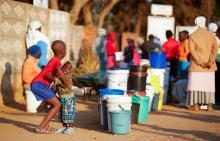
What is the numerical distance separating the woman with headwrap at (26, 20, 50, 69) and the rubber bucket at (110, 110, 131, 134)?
4.38 meters

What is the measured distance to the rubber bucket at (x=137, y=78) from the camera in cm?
1077

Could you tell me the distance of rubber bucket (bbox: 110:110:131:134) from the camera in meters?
8.59

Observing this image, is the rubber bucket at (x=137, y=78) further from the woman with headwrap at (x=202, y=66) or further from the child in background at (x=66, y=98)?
the child in background at (x=66, y=98)

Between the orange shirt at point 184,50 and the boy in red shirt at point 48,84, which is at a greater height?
the orange shirt at point 184,50

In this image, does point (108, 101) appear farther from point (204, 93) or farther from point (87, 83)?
point (87, 83)

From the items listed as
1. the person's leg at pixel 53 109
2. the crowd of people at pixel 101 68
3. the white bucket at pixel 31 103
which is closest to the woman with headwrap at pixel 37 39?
the crowd of people at pixel 101 68

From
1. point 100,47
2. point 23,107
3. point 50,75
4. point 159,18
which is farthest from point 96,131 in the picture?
point 159,18

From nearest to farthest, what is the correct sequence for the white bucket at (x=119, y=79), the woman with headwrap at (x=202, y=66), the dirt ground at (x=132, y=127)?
the dirt ground at (x=132, y=127) < the white bucket at (x=119, y=79) < the woman with headwrap at (x=202, y=66)

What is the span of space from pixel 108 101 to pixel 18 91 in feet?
16.3

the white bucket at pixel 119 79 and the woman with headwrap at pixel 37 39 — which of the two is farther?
the woman with headwrap at pixel 37 39

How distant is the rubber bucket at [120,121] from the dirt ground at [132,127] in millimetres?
117

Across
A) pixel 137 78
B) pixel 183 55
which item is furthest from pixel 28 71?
pixel 183 55

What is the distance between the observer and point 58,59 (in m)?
8.62

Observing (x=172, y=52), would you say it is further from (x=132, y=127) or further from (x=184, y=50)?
(x=132, y=127)
